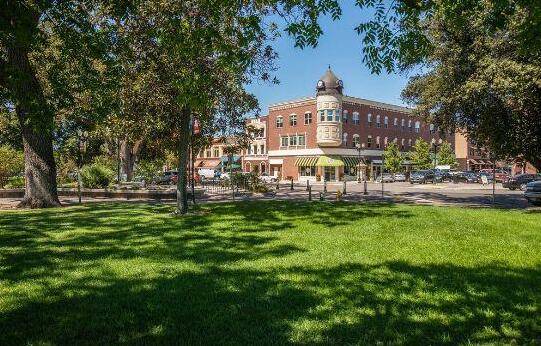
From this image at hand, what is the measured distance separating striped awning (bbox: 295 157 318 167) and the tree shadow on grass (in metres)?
51.2

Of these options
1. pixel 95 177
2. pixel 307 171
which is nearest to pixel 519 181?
pixel 307 171

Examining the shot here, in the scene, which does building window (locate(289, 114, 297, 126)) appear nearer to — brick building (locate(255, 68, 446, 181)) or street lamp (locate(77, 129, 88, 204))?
brick building (locate(255, 68, 446, 181))

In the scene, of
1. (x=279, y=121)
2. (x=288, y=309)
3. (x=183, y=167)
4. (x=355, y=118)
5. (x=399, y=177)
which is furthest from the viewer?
(x=279, y=121)

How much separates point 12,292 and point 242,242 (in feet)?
16.9

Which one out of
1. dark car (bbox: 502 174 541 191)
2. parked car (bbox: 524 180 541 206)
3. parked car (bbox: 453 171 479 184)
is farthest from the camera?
parked car (bbox: 453 171 479 184)

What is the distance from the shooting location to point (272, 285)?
21.1ft

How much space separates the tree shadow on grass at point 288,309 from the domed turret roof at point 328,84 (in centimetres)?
5143

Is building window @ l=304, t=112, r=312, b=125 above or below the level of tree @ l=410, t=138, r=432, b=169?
above

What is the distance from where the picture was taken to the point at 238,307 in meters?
5.47

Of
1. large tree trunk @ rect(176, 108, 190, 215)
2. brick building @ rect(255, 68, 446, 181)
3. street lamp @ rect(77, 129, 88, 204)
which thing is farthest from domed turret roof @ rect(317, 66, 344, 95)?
large tree trunk @ rect(176, 108, 190, 215)

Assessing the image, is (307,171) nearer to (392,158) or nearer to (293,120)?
(293,120)

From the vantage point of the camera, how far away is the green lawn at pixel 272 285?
15.5 ft

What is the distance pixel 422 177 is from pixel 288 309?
48.7 metres

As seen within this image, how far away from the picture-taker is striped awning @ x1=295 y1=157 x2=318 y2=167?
58.4 metres
